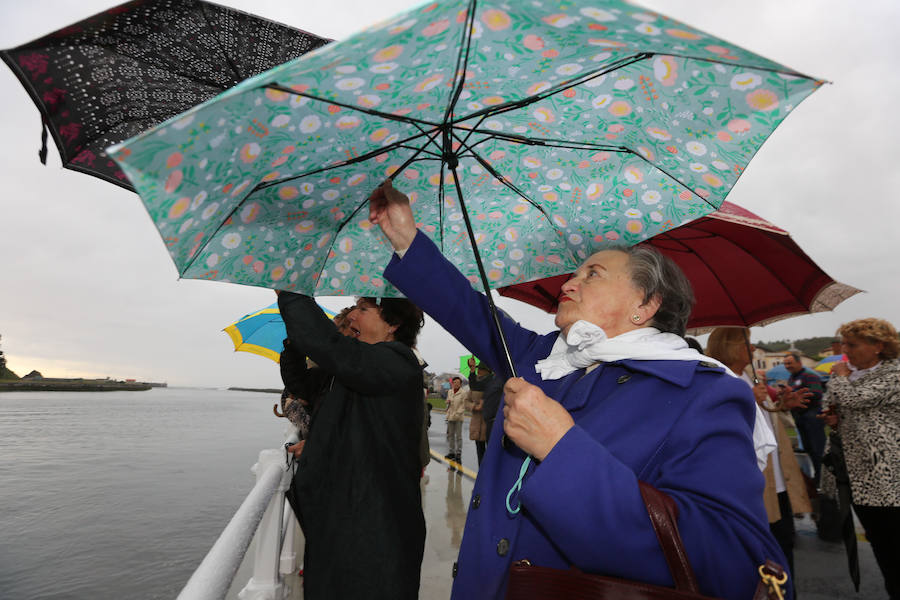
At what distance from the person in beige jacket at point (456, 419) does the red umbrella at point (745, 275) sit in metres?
7.93

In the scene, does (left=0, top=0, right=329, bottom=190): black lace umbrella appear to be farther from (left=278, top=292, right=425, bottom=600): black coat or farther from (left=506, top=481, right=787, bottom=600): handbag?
(left=506, top=481, right=787, bottom=600): handbag

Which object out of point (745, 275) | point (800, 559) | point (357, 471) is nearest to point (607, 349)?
point (357, 471)

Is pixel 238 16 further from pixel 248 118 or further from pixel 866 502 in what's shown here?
pixel 866 502

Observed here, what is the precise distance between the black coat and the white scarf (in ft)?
2.73

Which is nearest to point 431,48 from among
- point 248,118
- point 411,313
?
point 248,118

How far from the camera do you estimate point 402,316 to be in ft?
9.21

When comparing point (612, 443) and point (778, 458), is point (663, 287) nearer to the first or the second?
point (612, 443)

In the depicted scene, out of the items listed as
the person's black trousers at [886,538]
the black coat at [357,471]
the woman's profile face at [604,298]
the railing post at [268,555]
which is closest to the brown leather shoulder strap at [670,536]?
the woman's profile face at [604,298]

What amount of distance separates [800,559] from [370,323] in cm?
516

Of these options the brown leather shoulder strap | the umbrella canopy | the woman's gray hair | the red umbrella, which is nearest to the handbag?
the brown leather shoulder strap

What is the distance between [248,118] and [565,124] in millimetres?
1056

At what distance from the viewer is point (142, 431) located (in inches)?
1109

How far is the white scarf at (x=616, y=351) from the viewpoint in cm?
147

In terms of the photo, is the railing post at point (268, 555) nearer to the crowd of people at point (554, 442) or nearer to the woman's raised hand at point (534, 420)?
the crowd of people at point (554, 442)
